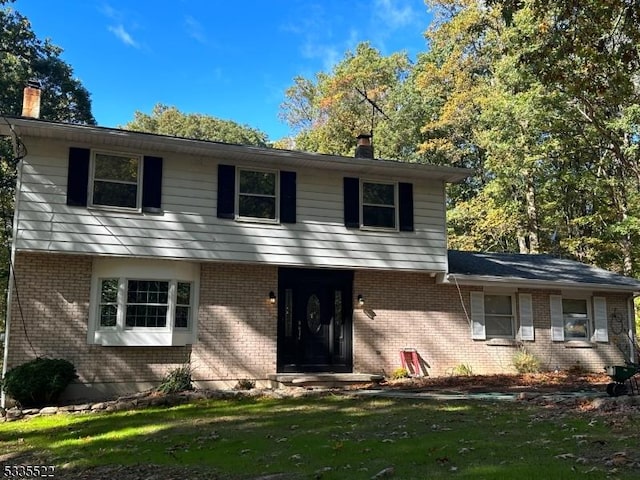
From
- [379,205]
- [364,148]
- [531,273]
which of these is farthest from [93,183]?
[531,273]

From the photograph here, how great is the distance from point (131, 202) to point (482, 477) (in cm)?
961

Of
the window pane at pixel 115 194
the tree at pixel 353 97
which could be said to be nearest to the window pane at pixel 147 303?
the window pane at pixel 115 194

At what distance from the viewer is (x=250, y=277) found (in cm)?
1343

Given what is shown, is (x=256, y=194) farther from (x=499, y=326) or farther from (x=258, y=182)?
(x=499, y=326)

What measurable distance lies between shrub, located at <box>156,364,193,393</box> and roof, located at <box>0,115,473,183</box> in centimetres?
480

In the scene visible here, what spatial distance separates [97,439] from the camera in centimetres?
834

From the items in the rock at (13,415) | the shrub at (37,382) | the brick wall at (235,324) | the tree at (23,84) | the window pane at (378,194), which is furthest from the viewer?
the tree at (23,84)

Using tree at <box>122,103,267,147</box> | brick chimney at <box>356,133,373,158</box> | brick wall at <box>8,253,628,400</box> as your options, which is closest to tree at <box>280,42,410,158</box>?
tree at <box>122,103,267,147</box>

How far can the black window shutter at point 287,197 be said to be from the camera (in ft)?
44.3

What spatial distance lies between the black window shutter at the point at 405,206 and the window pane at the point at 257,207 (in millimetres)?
3195

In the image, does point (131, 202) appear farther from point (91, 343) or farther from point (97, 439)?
point (97, 439)

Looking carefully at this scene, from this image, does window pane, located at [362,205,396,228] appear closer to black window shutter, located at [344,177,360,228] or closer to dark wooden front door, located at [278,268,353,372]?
black window shutter, located at [344,177,360,228]

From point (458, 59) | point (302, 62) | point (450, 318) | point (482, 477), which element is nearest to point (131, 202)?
point (450, 318)

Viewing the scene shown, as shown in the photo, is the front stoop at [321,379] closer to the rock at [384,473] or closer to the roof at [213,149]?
the roof at [213,149]
